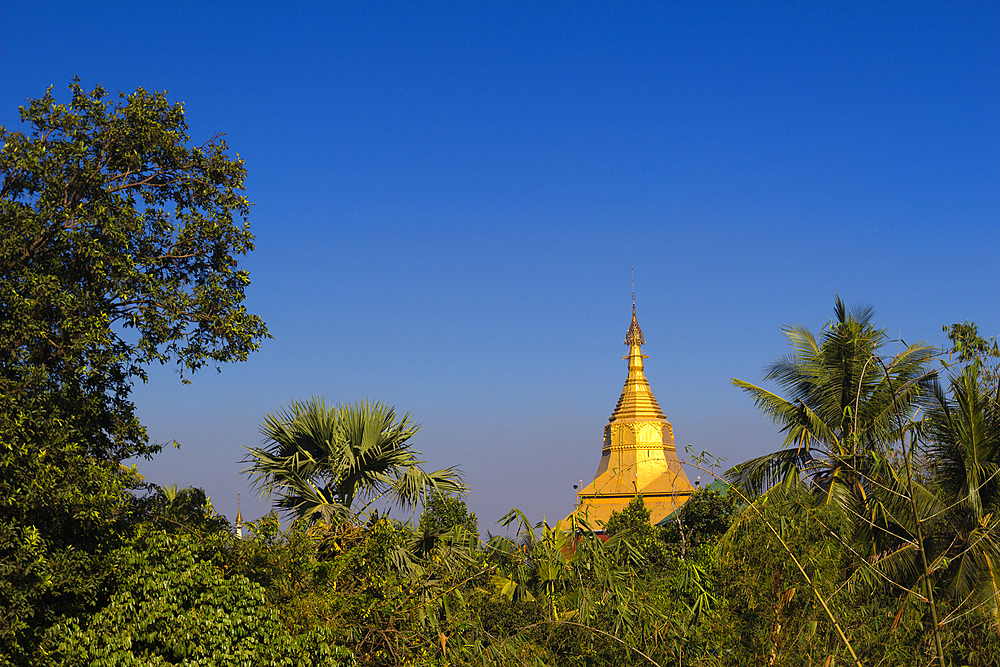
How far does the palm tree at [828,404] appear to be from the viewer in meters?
14.8

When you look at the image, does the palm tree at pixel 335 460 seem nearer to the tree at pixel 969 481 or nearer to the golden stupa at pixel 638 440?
the tree at pixel 969 481

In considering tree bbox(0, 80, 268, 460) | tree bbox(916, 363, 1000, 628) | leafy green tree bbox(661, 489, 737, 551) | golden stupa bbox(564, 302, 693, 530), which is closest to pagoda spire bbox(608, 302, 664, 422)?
golden stupa bbox(564, 302, 693, 530)

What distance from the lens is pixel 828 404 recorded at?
15.8 m

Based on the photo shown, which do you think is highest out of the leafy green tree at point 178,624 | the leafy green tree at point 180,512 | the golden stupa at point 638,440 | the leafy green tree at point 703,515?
the golden stupa at point 638,440

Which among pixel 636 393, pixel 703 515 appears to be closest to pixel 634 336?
pixel 636 393

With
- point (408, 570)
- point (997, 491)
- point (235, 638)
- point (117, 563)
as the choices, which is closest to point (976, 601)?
point (997, 491)

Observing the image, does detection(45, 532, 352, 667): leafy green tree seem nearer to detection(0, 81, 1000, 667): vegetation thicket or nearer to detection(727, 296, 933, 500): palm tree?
detection(0, 81, 1000, 667): vegetation thicket

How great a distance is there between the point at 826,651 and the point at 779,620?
0.51 m

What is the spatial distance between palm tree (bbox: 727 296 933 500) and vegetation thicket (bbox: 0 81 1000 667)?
3.61 metres

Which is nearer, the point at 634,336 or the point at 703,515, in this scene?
the point at 703,515

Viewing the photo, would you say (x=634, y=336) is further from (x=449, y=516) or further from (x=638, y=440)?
(x=449, y=516)

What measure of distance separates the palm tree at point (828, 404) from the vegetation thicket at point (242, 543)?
3.61 m

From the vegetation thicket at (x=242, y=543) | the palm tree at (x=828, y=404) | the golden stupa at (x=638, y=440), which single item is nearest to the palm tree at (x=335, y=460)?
the vegetation thicket at (x=242, y=543)

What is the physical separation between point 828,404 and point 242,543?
33.5ft
